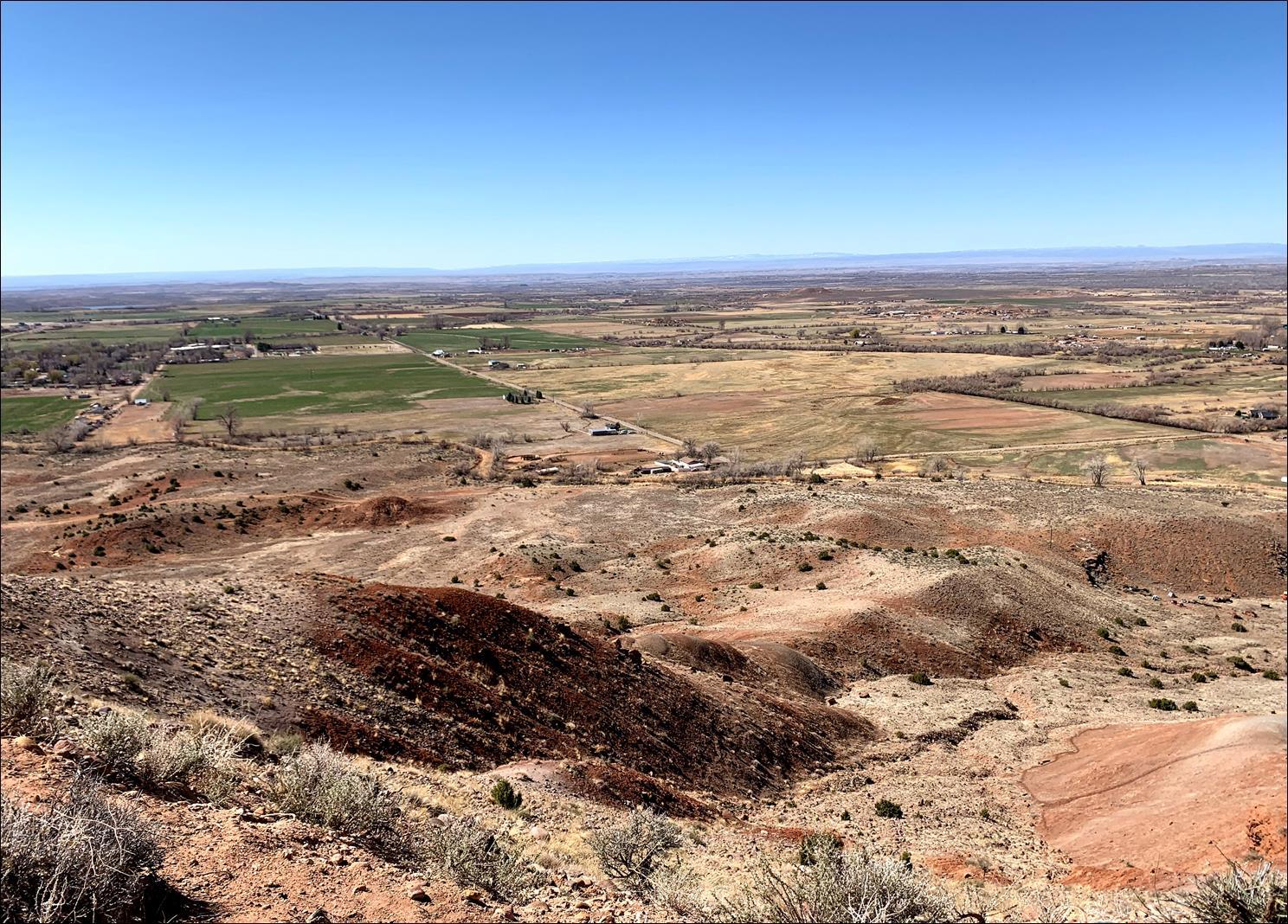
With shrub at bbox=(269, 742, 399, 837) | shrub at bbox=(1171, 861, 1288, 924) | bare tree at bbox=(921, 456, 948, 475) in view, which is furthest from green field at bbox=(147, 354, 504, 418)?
shrub at bbox=(1171, 861, 1288, 924)

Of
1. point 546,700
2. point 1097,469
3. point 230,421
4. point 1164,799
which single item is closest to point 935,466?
point 1097,469

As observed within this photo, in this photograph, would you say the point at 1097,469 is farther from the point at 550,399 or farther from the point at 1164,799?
the point at 550,399

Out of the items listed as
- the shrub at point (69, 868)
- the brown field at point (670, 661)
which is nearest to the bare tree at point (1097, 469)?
the brown field at point (670, 661)

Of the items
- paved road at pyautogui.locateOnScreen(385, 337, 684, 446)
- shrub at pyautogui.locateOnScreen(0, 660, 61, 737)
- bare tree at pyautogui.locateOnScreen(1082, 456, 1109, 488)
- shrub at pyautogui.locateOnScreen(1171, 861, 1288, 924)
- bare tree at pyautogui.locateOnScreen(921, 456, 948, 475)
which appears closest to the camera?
shrub at pyautogui.locateOnScreen(1171, 861, 1288, 924)

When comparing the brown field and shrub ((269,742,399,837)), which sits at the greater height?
shrub ((269,742,399,837))

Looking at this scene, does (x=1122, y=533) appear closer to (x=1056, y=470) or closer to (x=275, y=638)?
(x=1056, y=470)

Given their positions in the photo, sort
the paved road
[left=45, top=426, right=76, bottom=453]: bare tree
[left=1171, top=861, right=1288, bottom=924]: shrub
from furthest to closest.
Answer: the paved road, [left=45, top=426, right=76, bottom=453]: bare tree, [left=1171, top=861, right=1288, bottom=924]: shrub

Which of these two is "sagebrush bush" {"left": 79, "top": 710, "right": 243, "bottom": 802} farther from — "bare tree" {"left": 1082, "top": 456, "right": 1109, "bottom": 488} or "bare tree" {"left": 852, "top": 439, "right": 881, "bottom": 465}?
"bare tree" {"left": 852, "top": 439, "right": 881, "bottom": 465}
